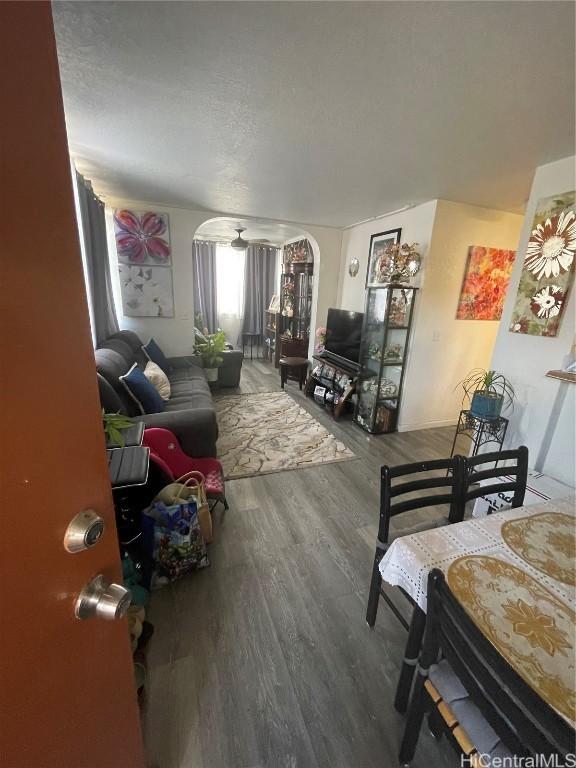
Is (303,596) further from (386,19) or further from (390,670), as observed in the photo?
(386,19)

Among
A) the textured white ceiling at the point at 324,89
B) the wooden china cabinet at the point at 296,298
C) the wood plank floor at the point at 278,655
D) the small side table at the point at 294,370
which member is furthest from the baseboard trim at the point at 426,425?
the textured white ceiling at the point at 324,89

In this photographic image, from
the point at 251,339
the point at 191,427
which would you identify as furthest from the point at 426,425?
the point at 251,339

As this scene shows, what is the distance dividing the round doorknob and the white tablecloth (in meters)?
0.82

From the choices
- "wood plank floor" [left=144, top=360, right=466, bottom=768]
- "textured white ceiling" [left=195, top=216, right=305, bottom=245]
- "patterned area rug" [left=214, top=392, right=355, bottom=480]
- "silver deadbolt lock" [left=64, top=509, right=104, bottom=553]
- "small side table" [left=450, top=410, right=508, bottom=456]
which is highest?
"textured white ceiling" [left=195, top=216, right=305, bottom=245]

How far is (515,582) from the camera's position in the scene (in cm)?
90

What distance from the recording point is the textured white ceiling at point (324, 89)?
3.51 ft

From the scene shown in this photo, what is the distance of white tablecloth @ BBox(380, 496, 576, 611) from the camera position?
93 cm

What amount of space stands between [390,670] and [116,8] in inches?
107

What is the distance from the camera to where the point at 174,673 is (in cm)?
124

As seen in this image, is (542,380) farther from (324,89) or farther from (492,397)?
(324,89)

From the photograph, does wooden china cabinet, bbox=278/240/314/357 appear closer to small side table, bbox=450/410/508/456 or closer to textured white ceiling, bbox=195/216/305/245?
textured white ceiling, bbox=195/216/305/245

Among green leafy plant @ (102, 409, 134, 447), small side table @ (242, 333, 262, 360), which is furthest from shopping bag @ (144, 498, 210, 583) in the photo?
small side table @ (242, 333, 262, 360)

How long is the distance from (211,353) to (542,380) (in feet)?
11.7

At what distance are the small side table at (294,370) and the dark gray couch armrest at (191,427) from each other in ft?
8.29
